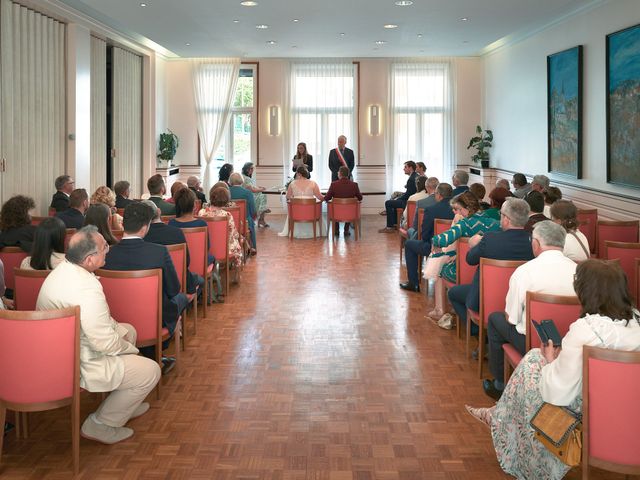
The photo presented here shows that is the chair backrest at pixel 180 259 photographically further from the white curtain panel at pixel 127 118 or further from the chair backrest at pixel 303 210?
the white curtain panel at pixel 127 118

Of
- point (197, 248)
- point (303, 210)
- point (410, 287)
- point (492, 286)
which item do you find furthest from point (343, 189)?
point (492, 286)

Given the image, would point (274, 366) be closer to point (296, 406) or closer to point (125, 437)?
point (296, 406)

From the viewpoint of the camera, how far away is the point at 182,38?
13.4 metres

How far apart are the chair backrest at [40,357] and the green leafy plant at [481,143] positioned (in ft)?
45.6

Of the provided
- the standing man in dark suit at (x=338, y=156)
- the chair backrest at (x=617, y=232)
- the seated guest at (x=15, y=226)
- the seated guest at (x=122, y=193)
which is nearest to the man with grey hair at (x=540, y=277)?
the chair backrest at (x=617, y=232)

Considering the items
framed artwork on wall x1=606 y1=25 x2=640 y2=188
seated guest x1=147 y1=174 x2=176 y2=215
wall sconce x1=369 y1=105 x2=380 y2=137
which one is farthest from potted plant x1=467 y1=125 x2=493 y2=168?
seated guest x1=147 y1=174 x2=176 y2=215

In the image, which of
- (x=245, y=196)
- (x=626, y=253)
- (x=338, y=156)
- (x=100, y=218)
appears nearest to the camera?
(x=100, y=218)

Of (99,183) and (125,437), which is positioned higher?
(99,183)

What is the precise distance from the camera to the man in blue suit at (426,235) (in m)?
8.12

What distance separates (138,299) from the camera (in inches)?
191

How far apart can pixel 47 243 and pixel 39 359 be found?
161cm

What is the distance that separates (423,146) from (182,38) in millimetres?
6849

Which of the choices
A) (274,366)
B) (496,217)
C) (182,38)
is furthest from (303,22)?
(274,366)

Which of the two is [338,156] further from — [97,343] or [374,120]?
[97,343]
